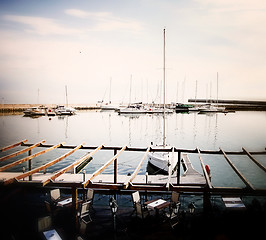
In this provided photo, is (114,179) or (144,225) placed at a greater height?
(114,179)

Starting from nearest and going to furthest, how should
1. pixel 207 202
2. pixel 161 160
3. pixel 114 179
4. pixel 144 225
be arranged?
pixel 207 202
pixel 144 225
pixel 114 179
pixel 161 160

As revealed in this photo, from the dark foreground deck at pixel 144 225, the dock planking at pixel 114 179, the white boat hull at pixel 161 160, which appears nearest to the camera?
the dock planking at pixel 114 179

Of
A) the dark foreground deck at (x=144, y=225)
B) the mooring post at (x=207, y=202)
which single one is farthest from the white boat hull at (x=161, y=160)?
the mooring post at (x=207, y=202)

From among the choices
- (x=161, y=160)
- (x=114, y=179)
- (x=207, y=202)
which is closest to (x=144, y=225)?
(x=207, y=202)

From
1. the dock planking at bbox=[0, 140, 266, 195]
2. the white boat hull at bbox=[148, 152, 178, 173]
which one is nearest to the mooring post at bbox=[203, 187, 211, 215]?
the dock planking at bbox=[0, 140, 266, 195]

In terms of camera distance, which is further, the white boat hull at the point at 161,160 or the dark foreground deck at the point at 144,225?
the white boat hull at the point at 161,160

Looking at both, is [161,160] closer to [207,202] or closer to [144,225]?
[144,225]

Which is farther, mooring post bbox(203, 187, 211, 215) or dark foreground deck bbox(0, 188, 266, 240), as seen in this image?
dark foreground deck bbox(0, 188, 266, 240)

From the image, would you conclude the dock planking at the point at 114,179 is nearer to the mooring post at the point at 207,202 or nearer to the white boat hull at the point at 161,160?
the mooring post at the point at 207,202

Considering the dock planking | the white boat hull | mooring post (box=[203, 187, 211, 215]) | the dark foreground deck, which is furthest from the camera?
the white boat hull

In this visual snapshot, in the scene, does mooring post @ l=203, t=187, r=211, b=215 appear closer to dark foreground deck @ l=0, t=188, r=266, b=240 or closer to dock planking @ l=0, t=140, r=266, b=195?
dark foreground deck @ l=0, t=188, r=266, b=240

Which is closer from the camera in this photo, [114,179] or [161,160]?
[114,179]

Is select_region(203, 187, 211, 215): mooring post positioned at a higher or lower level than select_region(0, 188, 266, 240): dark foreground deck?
higher

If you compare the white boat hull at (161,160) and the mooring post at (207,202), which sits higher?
the mooring post at (207,202)
